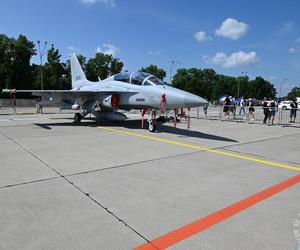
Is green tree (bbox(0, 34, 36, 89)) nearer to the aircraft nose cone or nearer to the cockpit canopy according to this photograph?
the cockpit canopy

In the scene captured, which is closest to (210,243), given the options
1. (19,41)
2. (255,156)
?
(255,156)

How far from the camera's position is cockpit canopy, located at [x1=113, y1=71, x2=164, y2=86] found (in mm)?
11178

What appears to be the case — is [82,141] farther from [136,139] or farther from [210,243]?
[210,243]

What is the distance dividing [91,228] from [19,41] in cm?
6652

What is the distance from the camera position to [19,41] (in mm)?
60688

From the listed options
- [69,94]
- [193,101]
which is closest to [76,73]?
[69,94]

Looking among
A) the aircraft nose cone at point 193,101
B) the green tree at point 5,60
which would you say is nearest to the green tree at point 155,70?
the green tree at point 5,60

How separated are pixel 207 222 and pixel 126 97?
30.4ft

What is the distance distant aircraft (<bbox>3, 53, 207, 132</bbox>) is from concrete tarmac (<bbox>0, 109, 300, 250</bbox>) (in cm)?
268

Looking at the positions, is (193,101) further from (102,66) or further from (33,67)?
(102,66)

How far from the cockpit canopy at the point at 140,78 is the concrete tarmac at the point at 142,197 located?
4.22 metres

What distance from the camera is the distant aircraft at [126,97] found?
386 inches

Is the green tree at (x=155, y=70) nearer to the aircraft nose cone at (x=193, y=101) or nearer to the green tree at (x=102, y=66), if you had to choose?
the green tree at (x=102, y=66)

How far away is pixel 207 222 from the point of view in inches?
129
